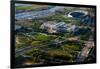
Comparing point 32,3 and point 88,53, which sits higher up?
point 32,3

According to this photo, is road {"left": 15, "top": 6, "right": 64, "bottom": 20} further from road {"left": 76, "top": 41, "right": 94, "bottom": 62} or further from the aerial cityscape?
road {"left": 76, "top": 41, "right": 94, "bottom": 62}

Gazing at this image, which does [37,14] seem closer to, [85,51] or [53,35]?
[53,35]

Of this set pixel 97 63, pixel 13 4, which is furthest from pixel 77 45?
pixel 13 4

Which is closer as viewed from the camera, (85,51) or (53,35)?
(53,35)

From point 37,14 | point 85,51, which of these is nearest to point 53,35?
point 37,14

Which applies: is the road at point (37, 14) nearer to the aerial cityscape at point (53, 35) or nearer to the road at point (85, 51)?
the aerial cityscape at point (53, 35)

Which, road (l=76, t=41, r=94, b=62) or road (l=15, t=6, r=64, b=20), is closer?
road (l=15, t=6, r=64, b=20)

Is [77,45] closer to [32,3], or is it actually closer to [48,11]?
[48,11]

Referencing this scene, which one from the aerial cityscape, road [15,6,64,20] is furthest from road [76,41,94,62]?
road [15,6,64,20]
